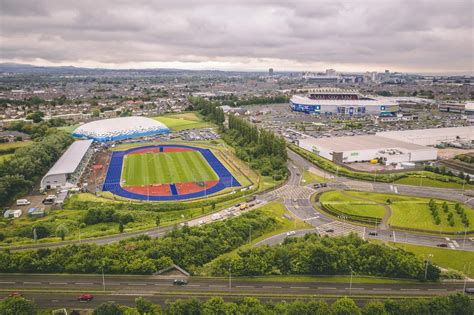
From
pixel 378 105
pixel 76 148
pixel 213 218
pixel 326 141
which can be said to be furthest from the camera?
pixel 378 105

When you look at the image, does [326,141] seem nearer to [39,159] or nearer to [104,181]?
[104,181]

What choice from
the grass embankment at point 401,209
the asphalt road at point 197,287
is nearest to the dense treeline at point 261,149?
the grass embankment at point 401,209

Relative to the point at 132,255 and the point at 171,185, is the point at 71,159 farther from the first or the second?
the point at 132,255

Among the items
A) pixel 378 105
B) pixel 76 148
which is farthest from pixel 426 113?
pixel 76 148

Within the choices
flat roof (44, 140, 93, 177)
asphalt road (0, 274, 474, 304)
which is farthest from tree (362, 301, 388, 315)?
flat roof (44, 140, 93, 177)

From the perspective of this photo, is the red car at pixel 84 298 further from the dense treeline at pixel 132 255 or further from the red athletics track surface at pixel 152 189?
the red athletics track surface at pixel 152 189
